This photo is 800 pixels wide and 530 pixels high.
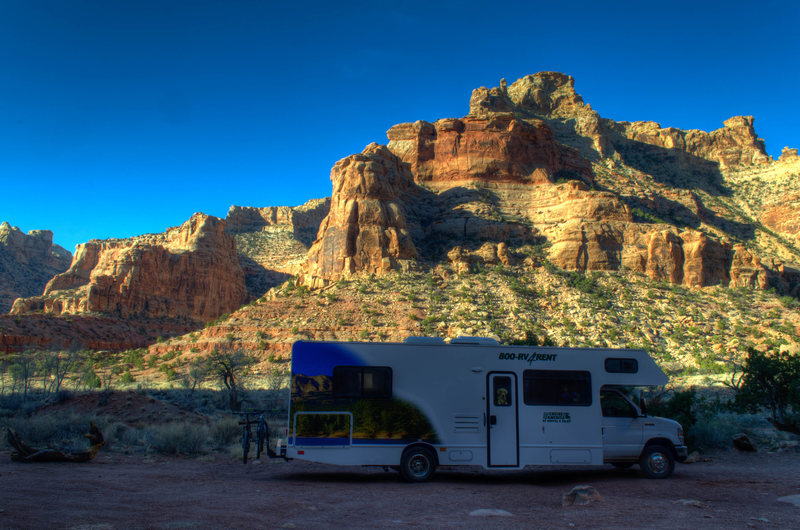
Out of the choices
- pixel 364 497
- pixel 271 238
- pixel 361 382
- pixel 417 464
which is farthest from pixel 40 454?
pixel 271 238

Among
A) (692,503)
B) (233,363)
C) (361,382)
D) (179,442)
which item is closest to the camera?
(692,503)

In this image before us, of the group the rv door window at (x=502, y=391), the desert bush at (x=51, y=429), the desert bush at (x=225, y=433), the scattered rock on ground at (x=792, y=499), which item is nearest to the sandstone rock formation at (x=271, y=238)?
the desert bush at (x=51, y=429)

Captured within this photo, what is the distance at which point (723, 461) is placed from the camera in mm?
15094

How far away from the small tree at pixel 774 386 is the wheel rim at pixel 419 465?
531 inches

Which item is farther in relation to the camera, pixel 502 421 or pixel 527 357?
pixel 527 357

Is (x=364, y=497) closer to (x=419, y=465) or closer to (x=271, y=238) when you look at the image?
(x=419, y=465)

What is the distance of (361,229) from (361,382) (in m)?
38.8

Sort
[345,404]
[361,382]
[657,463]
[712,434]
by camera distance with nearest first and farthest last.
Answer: [345,404] < [361,382] < [657,463] < [712,434]

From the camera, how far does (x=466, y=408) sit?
38.2ft

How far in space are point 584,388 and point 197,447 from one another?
36.5ft

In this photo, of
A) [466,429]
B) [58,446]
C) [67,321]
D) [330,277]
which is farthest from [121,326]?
[466,429]

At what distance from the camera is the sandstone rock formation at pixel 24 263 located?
10331 cm

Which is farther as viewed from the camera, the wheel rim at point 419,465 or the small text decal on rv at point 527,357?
the small text decal on rv at point 527,357

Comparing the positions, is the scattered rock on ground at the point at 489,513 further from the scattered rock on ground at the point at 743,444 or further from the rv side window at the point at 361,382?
the scattered rock on ground at the point at 743,444
